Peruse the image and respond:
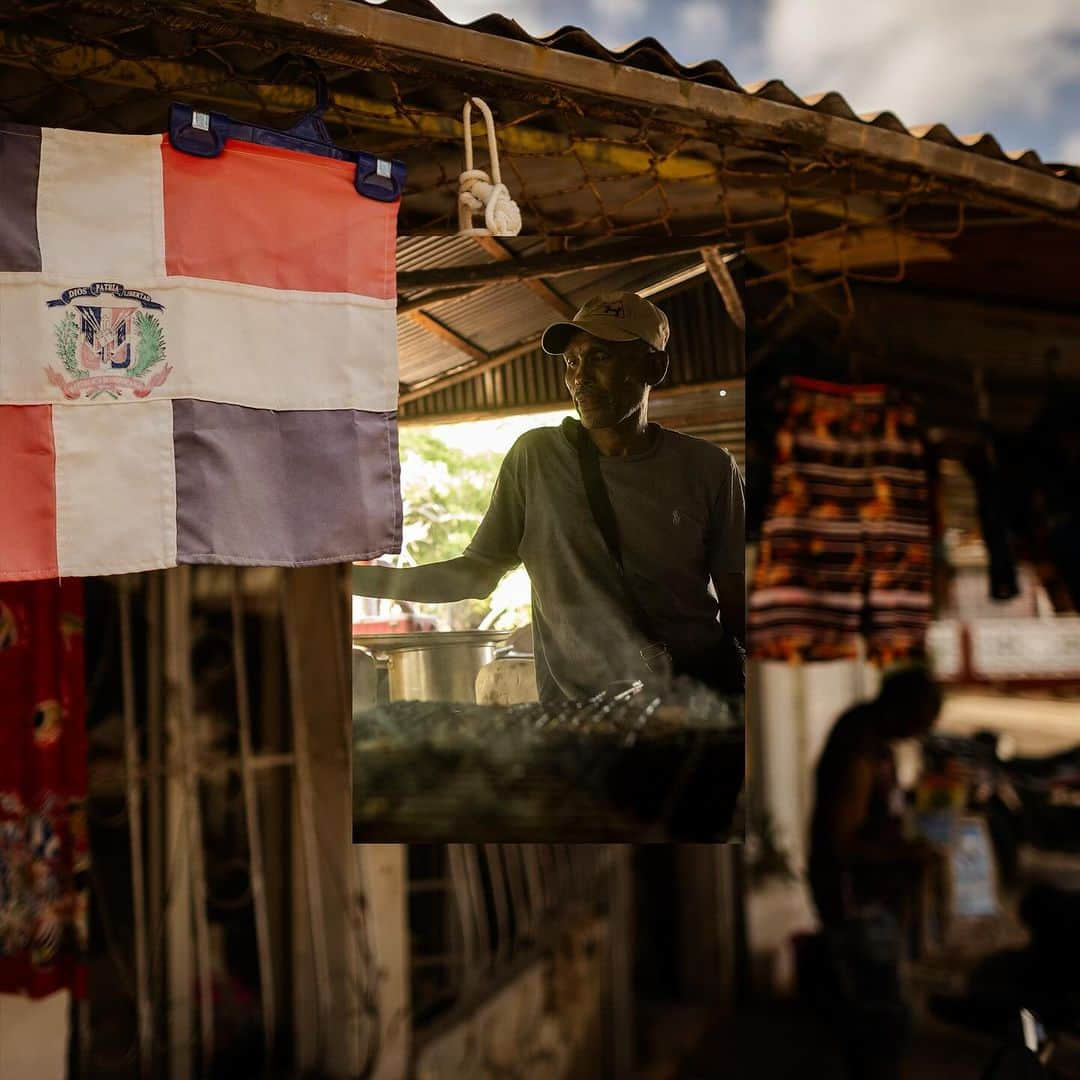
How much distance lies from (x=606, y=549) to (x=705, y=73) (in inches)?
48.6

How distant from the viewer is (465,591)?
2520 mm

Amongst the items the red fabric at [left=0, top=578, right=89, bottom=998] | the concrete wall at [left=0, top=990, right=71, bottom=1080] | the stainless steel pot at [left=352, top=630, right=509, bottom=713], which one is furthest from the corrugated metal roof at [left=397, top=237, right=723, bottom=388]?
the concrete wall at [left=0, top=990, right=71, bottom=1080]

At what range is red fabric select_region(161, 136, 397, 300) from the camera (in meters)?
2.25

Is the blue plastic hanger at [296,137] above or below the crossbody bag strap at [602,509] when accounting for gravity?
above

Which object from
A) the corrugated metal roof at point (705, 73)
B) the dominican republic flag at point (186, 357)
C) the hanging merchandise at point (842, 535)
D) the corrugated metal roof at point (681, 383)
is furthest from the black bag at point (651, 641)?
the hanging merchandise at point (842, 535)

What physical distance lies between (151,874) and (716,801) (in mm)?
2307

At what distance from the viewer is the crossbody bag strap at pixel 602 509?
2.54m

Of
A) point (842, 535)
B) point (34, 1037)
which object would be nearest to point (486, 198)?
point (842, 535)

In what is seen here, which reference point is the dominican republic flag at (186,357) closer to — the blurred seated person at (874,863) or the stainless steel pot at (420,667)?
the stainless steel pot at (420,667)

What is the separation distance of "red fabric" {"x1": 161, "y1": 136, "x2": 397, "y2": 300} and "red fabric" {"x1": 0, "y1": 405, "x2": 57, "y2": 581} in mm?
459

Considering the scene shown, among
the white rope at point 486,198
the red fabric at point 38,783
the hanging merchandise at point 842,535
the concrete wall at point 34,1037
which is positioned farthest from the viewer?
the hanging merchandise at point 842,535

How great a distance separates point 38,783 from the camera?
303 cm

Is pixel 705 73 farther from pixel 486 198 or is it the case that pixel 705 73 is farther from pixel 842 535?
pixel 842 535

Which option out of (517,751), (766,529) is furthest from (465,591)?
(766,529)
